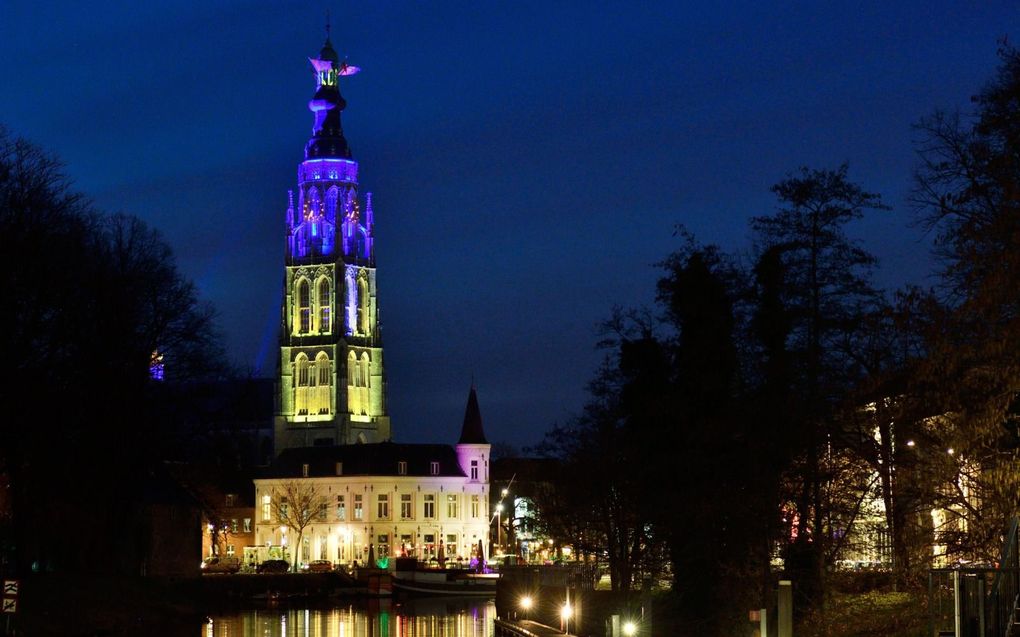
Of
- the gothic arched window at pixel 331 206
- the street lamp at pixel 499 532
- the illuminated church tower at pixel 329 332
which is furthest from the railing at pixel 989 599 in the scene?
the gothic arched window at pixel 331 206

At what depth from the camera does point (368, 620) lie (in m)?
80.3

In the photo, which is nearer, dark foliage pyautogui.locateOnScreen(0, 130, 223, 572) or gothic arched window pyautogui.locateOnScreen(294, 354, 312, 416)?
dark foliage pyautogui.locateOnScreen(0, 130, 223, 572)

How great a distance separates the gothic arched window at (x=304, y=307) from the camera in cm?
19625

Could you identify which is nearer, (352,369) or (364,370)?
(352,369)

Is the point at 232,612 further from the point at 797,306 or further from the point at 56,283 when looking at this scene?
the point at 797,306

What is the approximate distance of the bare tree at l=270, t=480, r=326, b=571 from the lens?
487 ft

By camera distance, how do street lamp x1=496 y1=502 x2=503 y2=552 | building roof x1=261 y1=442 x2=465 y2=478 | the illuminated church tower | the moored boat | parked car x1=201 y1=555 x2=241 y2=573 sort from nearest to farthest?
the moored boat < parked car x1=201 y1=555 x2=241 y2=573 < building roof x1=261 y1=442 x2=465 y2=478 < street lamp x1=496 y1=502 x2=503 y2=552 < the illuminated church tower

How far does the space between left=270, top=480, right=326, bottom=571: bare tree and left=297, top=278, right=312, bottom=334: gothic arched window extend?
46.9 metres

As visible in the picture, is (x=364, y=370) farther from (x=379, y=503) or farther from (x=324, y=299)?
(x=379, y=503)

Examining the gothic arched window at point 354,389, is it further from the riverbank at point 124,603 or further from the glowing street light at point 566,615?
the glowing street light at point 566,615

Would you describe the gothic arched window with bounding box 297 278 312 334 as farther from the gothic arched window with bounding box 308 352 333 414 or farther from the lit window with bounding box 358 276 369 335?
the lit window with bounding box 358 276 369 335

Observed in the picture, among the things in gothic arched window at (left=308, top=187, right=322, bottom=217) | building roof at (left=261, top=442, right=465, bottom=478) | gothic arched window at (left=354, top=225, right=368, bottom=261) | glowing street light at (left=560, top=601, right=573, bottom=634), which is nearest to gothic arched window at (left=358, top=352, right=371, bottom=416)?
gothic arched window at (left=354, top=225, right=368, bottom=261)

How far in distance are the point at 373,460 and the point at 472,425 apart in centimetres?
1110

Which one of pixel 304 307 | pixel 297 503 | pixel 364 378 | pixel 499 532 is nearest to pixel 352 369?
pixel 364 378
